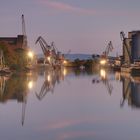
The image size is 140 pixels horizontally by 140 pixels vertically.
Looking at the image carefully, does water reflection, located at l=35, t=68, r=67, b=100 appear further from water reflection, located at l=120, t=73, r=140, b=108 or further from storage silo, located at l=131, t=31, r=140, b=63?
storage silo, located at l=131, t=31, r=140, b=63

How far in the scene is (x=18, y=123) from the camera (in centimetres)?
1487

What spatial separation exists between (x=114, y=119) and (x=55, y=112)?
315 centimetres

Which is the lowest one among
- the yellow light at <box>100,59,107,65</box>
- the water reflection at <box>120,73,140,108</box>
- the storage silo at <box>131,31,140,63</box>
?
the yellow light at <box>100,59,107,65</box>

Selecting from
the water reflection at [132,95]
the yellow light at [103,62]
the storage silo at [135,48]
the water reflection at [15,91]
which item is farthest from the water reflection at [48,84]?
the yellow light at [103,62]

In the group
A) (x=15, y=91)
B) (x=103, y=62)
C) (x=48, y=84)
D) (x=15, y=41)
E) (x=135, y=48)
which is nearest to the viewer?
(x=15, y=91)

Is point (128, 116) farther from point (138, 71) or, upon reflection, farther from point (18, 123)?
point (138, 71)

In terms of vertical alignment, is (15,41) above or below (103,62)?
above

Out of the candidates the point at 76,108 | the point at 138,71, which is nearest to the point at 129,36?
the point at 138,71

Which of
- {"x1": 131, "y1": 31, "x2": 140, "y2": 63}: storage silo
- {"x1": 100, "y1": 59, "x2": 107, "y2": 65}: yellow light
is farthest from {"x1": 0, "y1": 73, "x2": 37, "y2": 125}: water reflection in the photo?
{"x1": 100, "y1": 59, "x2": 107, "y2": 65}: yellow light

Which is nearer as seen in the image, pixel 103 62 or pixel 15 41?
pixel 15 41

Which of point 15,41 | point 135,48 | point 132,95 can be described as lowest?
point 132,95

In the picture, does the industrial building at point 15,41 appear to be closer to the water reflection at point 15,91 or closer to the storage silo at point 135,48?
the storage silo at point 135,48

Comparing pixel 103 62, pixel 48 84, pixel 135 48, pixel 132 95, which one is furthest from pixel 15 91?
pixel 103 62

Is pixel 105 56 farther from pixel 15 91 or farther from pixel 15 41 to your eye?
pixel 15 91
